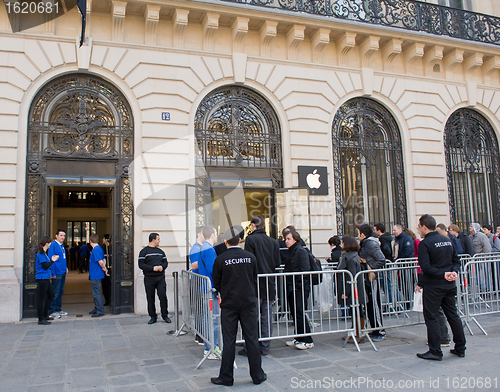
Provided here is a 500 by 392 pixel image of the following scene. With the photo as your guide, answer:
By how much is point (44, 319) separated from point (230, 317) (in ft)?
17.3

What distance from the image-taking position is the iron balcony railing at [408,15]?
11.0 meters

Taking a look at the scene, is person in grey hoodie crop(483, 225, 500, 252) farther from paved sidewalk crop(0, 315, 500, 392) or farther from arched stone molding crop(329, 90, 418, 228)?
paved sidewalk crop(0, 315, 500, 392)

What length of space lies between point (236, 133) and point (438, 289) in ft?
21.5

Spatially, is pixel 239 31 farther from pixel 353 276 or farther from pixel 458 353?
pixel 458 353

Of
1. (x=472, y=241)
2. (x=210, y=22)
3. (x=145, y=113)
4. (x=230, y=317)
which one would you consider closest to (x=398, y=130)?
(x=472, y=241)

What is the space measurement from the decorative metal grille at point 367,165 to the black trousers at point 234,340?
6961 millimetres

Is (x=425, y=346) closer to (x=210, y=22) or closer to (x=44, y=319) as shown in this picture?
(x=44, y=319)

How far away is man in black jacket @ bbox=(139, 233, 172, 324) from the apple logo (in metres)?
4.33

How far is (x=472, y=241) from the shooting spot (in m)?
10.6

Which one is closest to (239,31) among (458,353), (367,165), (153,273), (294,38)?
(294,38)

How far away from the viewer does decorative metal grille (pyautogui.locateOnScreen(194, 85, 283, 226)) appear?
34.1 feet

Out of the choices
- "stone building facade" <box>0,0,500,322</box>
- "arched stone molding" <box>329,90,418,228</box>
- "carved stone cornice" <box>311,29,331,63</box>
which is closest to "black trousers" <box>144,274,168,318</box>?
"stone building facade" <box>0,0,500,322</box>

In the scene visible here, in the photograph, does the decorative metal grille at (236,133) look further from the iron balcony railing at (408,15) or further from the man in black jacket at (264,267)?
the man in black jacket at (264,267)

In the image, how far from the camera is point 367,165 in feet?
39.1
